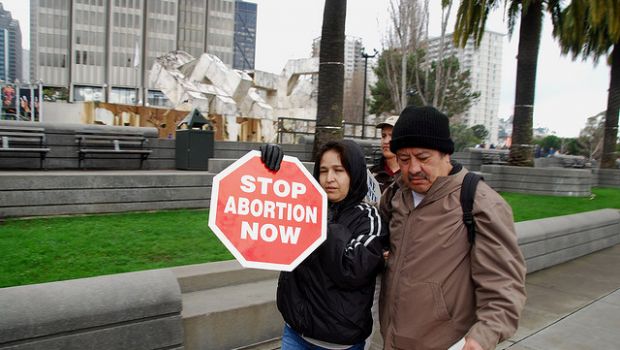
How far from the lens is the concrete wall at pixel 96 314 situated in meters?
2.49

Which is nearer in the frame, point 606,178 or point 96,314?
point 96,314

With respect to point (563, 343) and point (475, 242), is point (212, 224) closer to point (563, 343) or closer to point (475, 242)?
point (475, 242)

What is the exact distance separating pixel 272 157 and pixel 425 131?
0.62 m

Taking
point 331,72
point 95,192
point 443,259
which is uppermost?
point 331,72

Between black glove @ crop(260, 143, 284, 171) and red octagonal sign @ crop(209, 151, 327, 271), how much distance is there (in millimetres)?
27

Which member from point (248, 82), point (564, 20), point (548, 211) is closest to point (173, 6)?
point (248, 82)

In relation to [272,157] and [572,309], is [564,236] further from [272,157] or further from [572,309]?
[272,157]

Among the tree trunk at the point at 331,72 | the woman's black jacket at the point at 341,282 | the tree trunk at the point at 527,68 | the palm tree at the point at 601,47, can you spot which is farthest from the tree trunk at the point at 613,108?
the woman's black jacket at the point at 341,282

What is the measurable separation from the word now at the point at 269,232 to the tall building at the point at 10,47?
458 feet

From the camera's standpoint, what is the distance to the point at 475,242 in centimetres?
183

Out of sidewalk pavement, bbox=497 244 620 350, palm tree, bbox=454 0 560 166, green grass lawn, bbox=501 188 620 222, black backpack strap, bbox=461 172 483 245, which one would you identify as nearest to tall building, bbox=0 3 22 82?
palm tree, bbox=454 0 560 166

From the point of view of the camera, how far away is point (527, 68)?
43.5 ft

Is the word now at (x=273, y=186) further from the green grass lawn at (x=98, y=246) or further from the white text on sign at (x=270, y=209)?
the green grass lawn at (x=98, y=246)

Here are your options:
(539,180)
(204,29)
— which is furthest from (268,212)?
(204,29)
